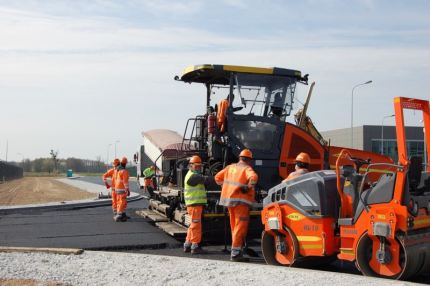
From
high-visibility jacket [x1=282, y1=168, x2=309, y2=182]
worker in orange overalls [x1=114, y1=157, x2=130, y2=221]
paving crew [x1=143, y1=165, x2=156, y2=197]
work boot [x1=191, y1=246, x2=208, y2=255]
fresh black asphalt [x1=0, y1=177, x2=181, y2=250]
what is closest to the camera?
high-visibility jacket [x1=282, y1=168, x2=309, y2=182]

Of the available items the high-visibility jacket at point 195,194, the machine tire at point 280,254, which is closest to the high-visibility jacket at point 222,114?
the high-visibility jacket at point 195,194

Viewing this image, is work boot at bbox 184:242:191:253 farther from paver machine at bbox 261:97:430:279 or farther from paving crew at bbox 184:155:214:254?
paver machine at bbox 261:97:430:279

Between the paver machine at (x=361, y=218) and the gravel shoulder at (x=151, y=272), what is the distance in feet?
1.26

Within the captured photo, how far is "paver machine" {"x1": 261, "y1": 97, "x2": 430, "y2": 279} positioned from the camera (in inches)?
228

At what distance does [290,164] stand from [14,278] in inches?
207

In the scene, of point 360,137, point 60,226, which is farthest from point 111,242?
point 360,137

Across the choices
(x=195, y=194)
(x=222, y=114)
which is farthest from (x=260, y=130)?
(x=195, y=194)

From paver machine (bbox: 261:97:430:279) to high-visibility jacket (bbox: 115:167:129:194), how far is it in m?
5.99

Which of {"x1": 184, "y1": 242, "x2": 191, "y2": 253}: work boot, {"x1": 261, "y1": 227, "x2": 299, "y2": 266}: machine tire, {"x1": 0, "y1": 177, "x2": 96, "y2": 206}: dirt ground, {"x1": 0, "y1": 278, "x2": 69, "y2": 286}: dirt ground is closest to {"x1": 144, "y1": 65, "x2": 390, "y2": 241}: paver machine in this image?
{"x1": 184, "y1": 242, "x2": 191, "y2": 253}: work boot

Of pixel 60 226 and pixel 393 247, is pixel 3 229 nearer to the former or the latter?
pixel 60 226

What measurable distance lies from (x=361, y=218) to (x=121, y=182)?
7618 millimetres

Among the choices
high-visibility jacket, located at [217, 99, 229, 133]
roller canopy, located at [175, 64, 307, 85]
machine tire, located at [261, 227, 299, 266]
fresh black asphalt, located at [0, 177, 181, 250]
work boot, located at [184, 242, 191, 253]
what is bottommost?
fresh black asphalt, located at [0, 177, 181, 250]

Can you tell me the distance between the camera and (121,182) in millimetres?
12773

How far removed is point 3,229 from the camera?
11266 mm
